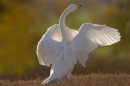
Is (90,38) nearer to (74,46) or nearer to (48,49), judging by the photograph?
(74,46)

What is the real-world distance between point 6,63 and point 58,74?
5.70 meters

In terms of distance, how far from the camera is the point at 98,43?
22.7 ft

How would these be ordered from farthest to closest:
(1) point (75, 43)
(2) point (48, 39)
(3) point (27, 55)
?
(3) point (27, 55), (2) point (48, 39), (1) point (75, 43)

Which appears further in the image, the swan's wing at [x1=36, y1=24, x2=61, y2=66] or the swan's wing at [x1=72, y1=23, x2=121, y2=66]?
the swan's wing at [x1=36, y1=24, x2=61, y2=66]

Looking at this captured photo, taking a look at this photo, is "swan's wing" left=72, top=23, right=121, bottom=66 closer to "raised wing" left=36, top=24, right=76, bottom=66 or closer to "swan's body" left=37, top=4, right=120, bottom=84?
"swan's body" left=37, top=4, right=120, bottom=84

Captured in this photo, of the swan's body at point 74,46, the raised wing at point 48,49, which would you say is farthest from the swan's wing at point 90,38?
the raised wing at point 48,49

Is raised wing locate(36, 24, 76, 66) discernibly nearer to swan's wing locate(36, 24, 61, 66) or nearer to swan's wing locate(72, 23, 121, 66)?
swan's wing locate(36, 24, 61, 66)

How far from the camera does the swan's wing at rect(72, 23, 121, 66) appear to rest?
22.1 feet

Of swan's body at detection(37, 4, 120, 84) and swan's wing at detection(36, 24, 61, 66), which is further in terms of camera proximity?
swan's wing at detection(36, 24, 61, 66)

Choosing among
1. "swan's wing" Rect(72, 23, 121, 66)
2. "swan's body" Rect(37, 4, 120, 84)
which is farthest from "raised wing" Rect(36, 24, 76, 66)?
"swan's wing" Rect(72, 23, 121, 66)

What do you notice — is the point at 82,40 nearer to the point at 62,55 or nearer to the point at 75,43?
the point at 75,43

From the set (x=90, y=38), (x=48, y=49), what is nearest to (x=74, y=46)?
(x=90, y=38)

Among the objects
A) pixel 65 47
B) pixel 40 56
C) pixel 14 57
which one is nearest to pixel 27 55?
pixel 14 57

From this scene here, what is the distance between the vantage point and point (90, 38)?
689 cm
